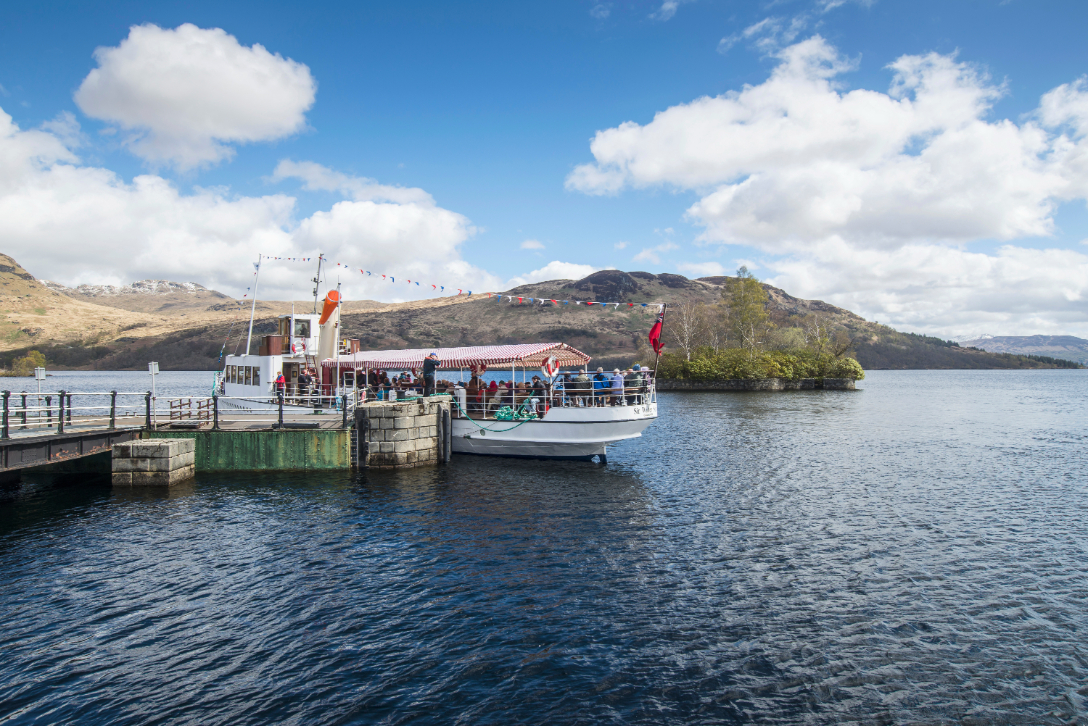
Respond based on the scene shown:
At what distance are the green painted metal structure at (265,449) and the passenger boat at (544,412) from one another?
20.8ft

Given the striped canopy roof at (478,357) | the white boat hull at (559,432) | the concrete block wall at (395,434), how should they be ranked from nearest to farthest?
Answer: 1. the concrete block wall at (395,434)
2. the white boat hull at (559,432)
3. the striped canopy roof at (478,357)

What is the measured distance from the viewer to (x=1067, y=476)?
2528cm

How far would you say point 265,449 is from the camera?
80.8 feet

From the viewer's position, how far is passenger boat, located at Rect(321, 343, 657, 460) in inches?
1037

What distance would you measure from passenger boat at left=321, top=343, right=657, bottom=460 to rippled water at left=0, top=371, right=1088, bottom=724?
3.96 metres

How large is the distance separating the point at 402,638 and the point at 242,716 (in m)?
2.92

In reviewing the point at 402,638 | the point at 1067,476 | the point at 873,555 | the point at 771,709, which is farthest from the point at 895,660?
the point at 1067,476

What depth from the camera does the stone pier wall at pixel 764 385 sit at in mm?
84750

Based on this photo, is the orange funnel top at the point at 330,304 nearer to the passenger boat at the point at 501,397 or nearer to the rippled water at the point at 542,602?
the passenger boat at the point at 501,397

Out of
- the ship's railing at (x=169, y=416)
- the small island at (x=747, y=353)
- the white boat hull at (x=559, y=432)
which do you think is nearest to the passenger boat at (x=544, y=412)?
the white boat hull at (x=559, y=432)

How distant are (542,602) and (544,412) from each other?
15.4m

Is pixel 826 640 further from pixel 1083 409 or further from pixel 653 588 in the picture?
pixel 1083 409

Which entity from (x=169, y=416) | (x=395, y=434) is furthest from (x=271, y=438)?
(x=169, y=416)

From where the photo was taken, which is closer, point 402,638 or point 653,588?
point 402,638
